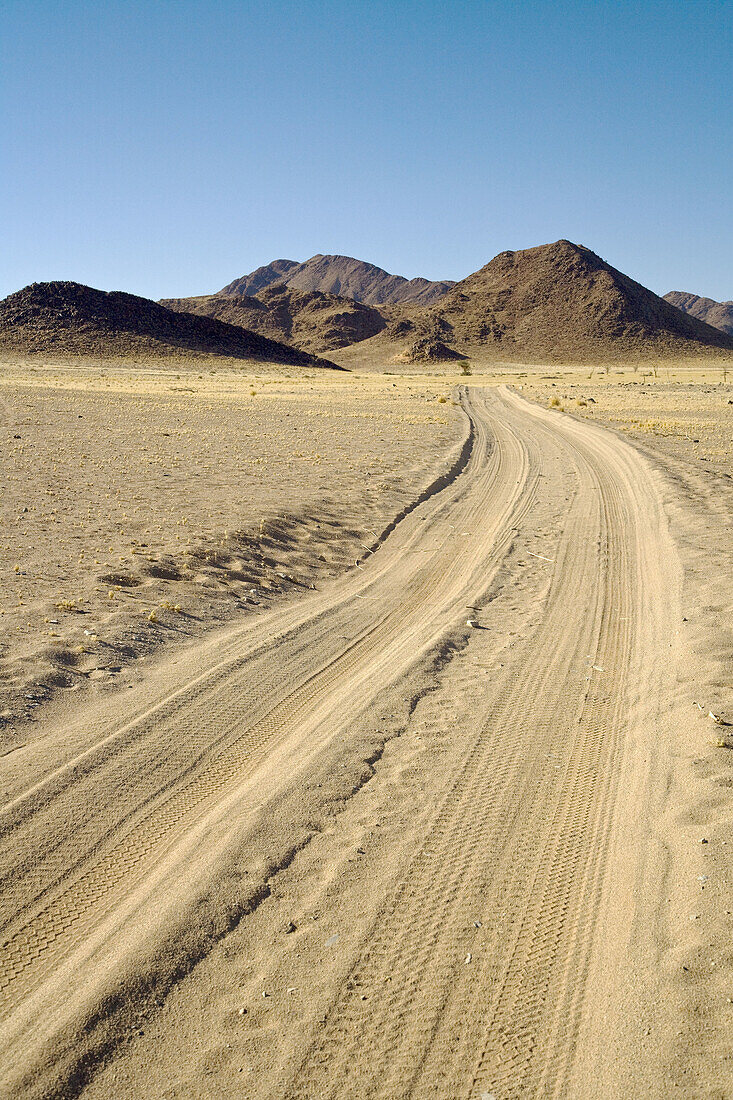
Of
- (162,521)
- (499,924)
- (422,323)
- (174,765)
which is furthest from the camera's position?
(422,323)

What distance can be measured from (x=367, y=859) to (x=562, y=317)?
131106 mm

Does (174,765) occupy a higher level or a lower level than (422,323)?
lower

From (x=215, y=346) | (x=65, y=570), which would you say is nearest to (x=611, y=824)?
(x=65, y=570)

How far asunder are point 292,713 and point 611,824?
2773 mm

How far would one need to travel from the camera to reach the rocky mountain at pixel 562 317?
118062 mm

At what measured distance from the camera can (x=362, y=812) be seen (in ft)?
18.0

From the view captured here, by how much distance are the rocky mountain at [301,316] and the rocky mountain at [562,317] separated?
12.3 m

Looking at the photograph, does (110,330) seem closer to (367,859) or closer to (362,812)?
(362,812)

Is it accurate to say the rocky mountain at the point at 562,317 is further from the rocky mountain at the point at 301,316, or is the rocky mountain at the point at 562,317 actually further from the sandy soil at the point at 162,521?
the sandy soil at the point at 162,521

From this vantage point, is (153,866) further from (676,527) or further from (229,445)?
(229,445)

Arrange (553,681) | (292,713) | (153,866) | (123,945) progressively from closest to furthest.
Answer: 1. (123,945)
2. (153,866)
3. (292,713)
4. (553,681)

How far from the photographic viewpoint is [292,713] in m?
6.90

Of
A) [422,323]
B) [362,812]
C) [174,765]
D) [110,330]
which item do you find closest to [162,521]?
[174,765]

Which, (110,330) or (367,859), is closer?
(367,859)
